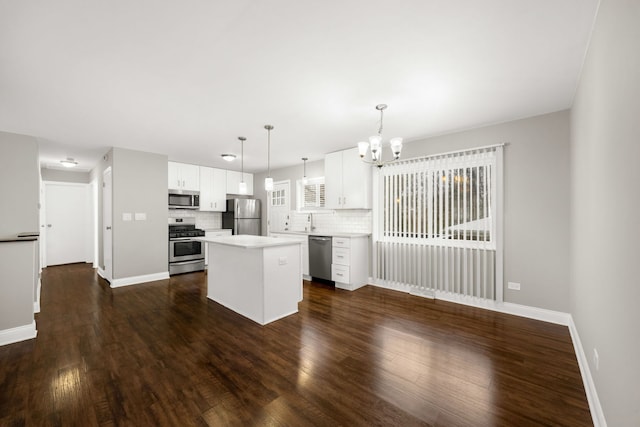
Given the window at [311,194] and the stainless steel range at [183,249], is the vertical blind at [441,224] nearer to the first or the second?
the window at [311,194]

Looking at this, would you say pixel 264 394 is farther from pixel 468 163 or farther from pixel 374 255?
pixel 468 163

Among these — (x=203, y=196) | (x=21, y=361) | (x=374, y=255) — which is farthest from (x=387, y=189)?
(x=21, y=361)

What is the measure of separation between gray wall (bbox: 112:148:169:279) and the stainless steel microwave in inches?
23.3

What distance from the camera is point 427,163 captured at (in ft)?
13.3

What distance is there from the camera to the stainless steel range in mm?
5465

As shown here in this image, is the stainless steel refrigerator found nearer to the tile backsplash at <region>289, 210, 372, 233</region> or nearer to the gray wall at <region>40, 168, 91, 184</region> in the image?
the tile backsplash at <region>289, 210, 372, 233</region>

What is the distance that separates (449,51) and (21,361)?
4.39 meters

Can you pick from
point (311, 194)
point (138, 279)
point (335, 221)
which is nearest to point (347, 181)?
point (335, 221)

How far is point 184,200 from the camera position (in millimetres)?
5930

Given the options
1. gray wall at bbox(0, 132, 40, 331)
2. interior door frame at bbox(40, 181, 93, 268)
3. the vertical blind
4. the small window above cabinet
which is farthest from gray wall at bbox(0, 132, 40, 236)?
the vertical blind

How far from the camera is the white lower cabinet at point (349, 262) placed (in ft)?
14.6

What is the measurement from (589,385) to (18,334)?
16.4ft

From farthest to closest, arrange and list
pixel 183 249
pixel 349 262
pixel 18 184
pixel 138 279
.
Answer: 1. pixel 183 249
2. pixel 138 279
3. pixel 349 262
4. pixel 18 184

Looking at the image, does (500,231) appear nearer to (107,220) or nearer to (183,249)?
(183,249)
